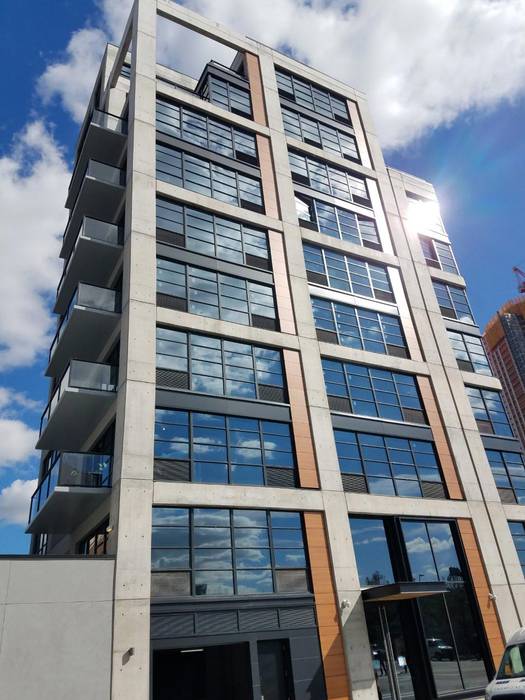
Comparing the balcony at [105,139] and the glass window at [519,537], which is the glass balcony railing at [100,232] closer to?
the balcony at [105,139]

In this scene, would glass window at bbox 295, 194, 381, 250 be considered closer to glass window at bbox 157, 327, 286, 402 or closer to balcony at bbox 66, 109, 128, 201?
glass window at bbox 157, 327, 286, 402

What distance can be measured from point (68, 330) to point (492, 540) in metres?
19.7

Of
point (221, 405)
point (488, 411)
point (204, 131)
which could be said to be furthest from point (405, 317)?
point (204, 131)

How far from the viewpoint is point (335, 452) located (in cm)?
2061


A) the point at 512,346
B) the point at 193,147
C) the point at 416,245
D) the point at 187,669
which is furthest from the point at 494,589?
the point at 512,346

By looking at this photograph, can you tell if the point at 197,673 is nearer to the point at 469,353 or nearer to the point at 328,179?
the point at 469,353

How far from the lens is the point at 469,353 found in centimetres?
2866

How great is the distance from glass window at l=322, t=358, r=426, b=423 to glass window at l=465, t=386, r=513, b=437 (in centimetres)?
378

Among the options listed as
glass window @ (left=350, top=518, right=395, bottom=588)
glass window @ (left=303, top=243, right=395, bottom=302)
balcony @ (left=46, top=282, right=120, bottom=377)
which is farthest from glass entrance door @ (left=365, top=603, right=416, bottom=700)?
glass window @ (left=303, top=243, right=395, bottom=302)

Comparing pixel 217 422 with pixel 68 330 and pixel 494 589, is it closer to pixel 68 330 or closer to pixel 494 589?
pixel 68 330

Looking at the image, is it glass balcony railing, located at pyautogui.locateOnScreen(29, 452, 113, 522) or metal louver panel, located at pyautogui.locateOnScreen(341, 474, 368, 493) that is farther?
metal louver panel, located at pyautogui.locateOnScreen(341, 474, 368, 493)

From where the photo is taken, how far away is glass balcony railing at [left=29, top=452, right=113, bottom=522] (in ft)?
54.9

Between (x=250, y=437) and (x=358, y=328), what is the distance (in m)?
9.01

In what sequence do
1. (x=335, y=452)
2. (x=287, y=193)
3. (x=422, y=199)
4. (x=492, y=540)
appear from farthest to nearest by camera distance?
(x=422, y=199)
(x=287, y=193)
(x=492, y=540)
(x=335, y=452)
